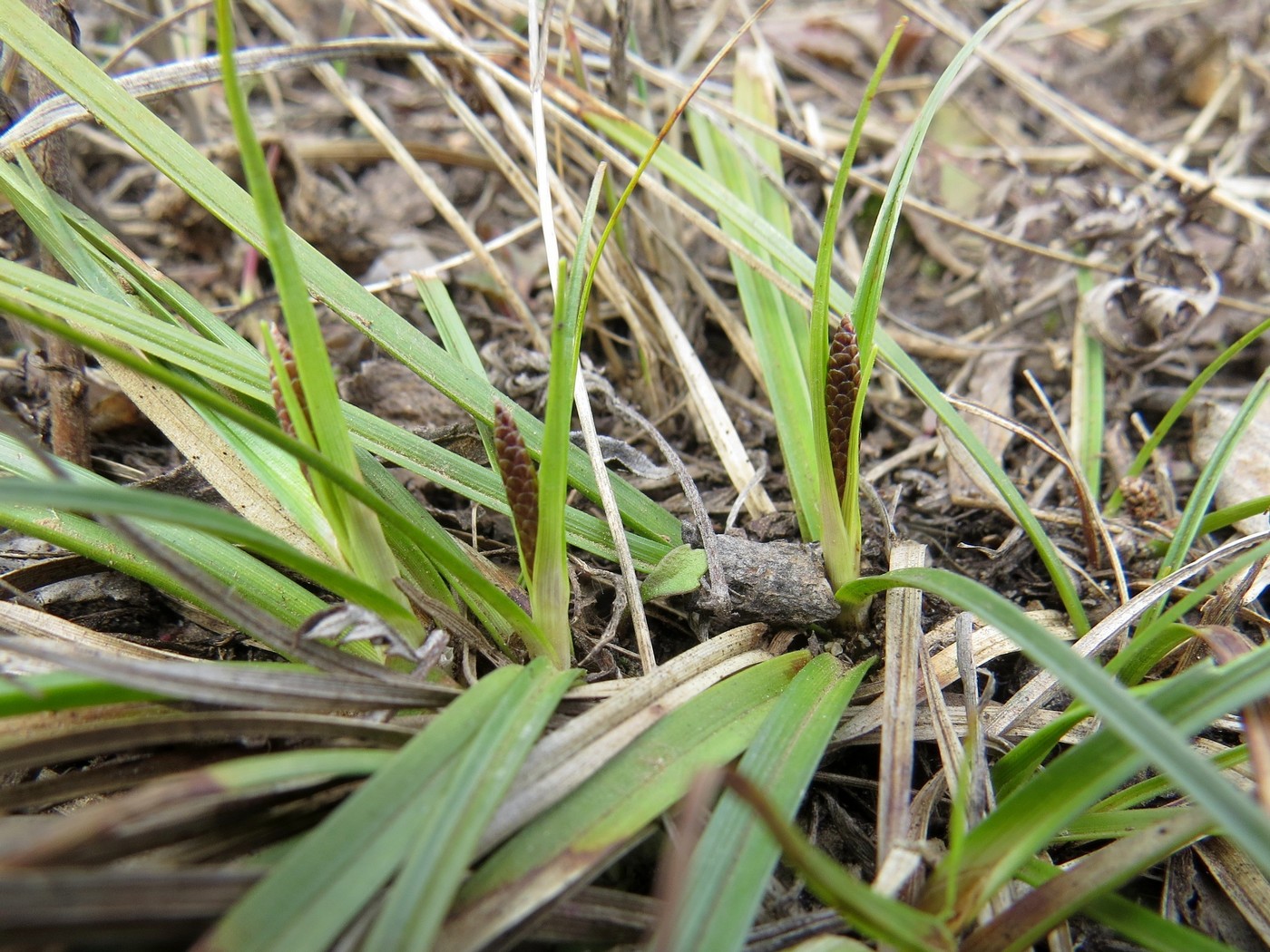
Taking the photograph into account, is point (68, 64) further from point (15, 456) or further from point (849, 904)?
point (849, 904)

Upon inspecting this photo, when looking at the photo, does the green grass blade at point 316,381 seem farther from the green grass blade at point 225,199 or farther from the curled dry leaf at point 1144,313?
the curled dry leaf at point 1144,313

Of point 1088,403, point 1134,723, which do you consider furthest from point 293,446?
point 1088,403

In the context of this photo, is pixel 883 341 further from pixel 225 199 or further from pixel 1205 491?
pixel 225 199

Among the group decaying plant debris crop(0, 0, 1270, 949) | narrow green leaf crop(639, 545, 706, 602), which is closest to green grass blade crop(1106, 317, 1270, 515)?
decaying plant debris crop(0, 0, 1270, 949)

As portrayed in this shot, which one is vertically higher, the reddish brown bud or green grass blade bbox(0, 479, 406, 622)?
the reddish brown bud

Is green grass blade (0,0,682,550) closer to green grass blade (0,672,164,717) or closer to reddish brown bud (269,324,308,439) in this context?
reddish brown bud (269,324,308,439)

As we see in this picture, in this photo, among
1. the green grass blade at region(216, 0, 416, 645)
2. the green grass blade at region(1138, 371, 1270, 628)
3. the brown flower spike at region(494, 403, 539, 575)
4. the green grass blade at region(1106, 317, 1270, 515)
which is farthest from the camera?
the green grass blade at region(1106, 317, 1270, 515)

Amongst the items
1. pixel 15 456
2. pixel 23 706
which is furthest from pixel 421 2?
pixel 23 706
